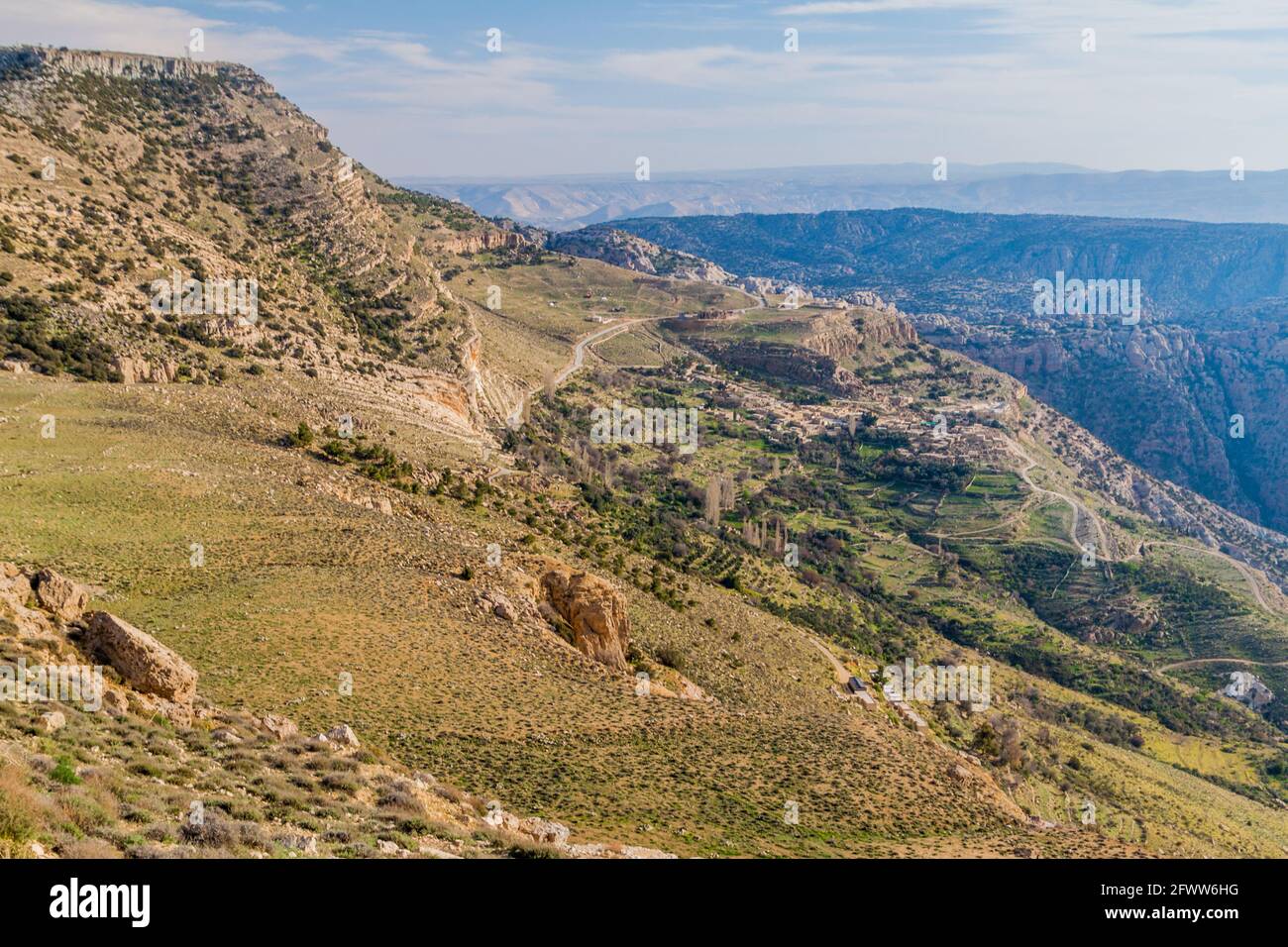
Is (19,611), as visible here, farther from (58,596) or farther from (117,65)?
(117,65)

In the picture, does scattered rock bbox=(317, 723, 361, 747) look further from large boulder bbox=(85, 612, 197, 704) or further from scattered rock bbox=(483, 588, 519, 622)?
scattered rock bbox=(483, 588, 519, 622)

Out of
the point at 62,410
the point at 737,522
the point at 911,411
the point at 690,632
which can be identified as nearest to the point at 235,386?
the point at 62,410

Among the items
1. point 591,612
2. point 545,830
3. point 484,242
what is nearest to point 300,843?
point 545,830

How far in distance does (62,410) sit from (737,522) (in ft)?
193

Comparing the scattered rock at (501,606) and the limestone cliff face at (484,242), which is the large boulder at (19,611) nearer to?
the scattered rock at (501,606)

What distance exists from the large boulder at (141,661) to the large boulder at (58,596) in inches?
53.1

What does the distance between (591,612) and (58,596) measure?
15.8 meters

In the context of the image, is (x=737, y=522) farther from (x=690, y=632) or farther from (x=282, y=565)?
(x=282, y=565)

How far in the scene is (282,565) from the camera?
89.3 ft

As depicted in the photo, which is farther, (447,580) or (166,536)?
(447,580)

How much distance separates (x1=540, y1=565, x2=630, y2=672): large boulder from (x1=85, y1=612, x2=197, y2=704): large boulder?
1399cm

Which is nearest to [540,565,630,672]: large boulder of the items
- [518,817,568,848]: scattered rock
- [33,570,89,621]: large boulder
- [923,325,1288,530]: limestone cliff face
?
[518,817,568,848]: scattered rock

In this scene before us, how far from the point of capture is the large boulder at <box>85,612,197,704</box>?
16.7 metres

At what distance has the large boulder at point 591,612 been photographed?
29.7m
